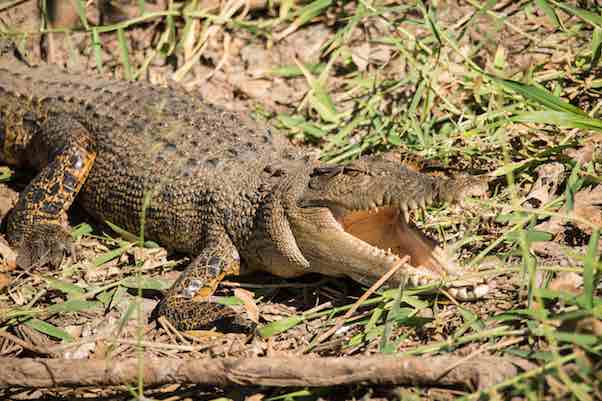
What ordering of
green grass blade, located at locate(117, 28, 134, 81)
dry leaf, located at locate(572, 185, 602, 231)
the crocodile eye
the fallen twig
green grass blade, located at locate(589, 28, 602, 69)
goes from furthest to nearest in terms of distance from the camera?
green grass blade, located at locate(117, 28, 134, 81) < green grass blade, located at locate(589, 28, 602, 69) < the crocodile eye < dry leaf, located at locate(572, 185, 602, 231) < the fallen twig

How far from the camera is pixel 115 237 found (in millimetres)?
4773

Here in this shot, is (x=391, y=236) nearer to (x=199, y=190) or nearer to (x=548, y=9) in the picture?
(x=199, y=190)

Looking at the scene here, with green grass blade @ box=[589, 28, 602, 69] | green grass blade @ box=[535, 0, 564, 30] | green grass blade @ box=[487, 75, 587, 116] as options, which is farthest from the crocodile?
green grass blade @ box=[589, 28, 602, 69]

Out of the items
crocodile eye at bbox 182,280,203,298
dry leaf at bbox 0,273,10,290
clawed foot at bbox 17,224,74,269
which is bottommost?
crocodile eye at bbox 182,280,203,298

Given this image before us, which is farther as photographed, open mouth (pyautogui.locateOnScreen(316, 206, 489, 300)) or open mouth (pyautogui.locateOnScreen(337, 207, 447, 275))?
open mouth (pyautogui.locateOnScreen(337, 207, 447, 275))

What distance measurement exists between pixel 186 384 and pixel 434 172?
6.56ft

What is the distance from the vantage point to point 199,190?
14.4 feet

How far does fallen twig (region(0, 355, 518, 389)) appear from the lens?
111 inches

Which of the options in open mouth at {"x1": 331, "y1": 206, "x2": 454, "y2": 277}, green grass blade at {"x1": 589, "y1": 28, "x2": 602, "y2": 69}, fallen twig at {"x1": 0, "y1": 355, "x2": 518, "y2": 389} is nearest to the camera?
fallen twig at {"x1": 0, "y1": 355, "x2": 518, "y2": 389}

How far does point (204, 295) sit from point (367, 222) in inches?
42.4

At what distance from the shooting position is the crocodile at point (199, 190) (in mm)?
3670

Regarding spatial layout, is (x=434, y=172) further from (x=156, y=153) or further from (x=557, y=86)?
(x=156, y=153)

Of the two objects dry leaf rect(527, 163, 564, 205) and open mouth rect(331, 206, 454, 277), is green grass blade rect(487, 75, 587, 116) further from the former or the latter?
open mouth rect(331, 206, 454, 277)

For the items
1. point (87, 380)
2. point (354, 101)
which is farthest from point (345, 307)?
point (354, 101)
